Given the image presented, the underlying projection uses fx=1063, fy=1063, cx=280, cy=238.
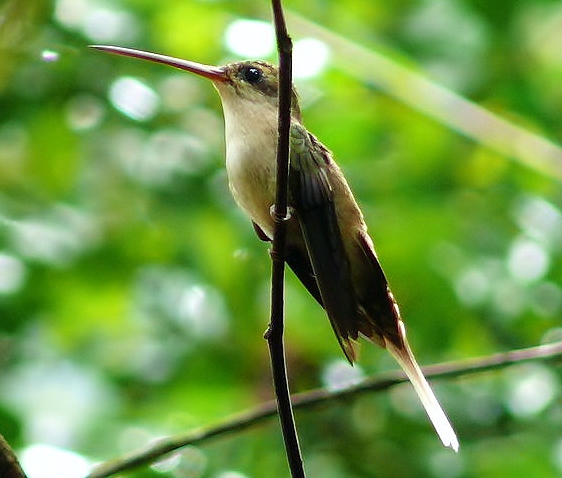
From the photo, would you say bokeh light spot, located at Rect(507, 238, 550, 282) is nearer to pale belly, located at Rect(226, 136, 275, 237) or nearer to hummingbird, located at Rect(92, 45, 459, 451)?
hummingbird, located at Rect(92, 45, 459, 451)

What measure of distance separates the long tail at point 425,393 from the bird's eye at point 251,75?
1082 mm

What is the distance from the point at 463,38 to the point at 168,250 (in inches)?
79.4

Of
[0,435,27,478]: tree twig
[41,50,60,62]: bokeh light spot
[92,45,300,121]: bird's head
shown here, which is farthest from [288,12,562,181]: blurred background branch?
[0,435,27,478]: tree twig

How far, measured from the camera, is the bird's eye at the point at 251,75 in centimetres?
402

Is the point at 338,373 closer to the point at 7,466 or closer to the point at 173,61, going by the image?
the point at 173,61

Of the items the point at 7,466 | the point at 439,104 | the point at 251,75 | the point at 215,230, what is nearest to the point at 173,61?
the point at 251,75

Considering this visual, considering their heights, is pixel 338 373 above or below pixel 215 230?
below

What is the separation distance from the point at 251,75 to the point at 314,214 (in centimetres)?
86

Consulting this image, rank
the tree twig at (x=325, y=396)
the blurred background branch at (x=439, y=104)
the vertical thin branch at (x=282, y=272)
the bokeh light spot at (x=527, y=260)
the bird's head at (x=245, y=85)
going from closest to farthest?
the vertical thin branch at (x=282, y=272), the tree twig at (x=325, y=396), the bird's head at (x=245, y=85), the blurred background branch at (x=439, y=104), the bokeh light spot at (x=527, y=260)

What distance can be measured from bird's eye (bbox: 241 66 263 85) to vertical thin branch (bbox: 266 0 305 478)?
1373mm

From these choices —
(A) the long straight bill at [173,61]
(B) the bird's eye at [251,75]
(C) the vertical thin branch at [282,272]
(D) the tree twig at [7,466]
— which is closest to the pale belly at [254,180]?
(A) the long straight bill at [173,61]

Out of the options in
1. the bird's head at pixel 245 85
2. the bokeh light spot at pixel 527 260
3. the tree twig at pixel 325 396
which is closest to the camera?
the tree twig at pixel 325 396

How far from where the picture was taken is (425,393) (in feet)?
11.4

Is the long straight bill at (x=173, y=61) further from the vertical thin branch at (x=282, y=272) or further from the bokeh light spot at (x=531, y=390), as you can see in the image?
the bokeh light spot at (x=531, y=390)
